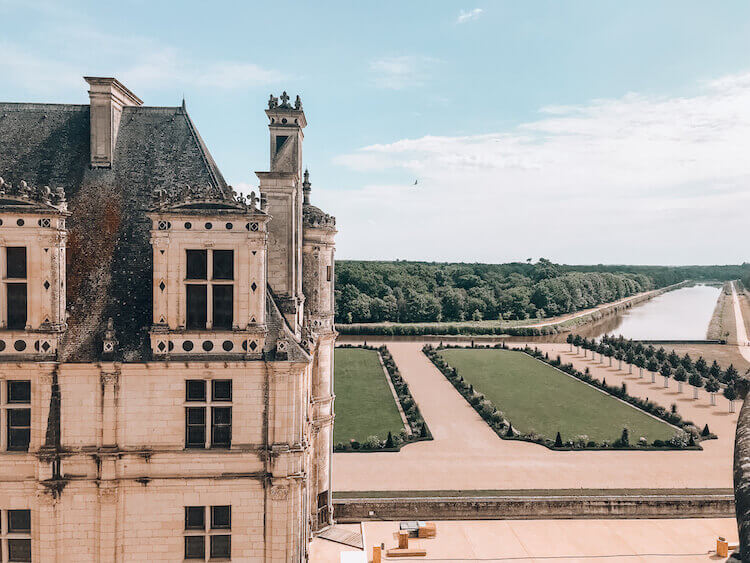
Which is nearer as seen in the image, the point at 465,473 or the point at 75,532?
the point at 75,532

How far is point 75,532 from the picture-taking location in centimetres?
1495

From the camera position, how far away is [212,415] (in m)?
15.5

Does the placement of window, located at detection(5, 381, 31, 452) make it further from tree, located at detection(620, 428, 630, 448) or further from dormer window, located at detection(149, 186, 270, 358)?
tree, located at detection(620, 428, 630, 448)

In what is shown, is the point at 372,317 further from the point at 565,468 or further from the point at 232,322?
the point at 232,322

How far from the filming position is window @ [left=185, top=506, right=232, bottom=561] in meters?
15.4

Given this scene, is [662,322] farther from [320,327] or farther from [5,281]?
[5,281]

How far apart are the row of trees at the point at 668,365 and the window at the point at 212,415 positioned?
41891mm

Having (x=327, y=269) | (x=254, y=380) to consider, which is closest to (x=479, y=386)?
(x=327, y=269)

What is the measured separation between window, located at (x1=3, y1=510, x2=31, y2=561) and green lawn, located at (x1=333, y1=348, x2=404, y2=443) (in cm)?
2277

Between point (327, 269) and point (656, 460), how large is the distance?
78.8 feet

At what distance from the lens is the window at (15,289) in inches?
586

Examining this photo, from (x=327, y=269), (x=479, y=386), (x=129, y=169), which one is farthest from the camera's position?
(x=479, y=386)

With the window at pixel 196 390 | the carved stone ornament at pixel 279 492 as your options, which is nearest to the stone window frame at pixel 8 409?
the window at pixel 196 390

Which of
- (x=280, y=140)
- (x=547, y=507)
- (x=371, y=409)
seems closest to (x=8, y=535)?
(x=280, y=140)
